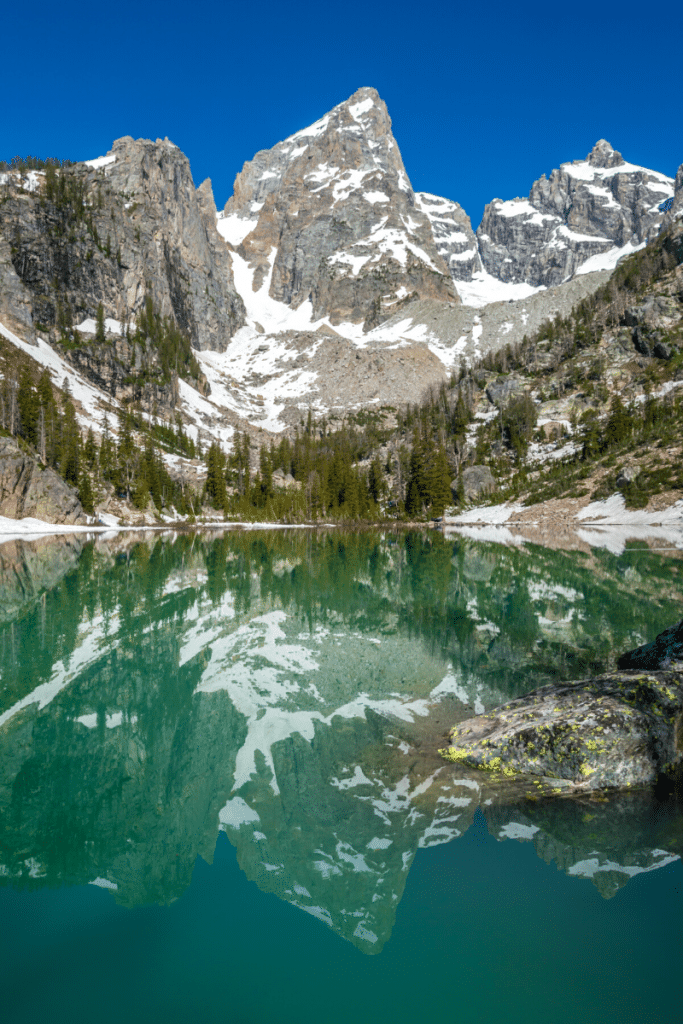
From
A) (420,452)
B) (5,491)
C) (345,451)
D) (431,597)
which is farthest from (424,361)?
(431,597)

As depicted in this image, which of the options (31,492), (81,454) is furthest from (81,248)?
(31,492)

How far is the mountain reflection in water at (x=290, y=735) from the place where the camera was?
554cm

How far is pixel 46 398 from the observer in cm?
9150

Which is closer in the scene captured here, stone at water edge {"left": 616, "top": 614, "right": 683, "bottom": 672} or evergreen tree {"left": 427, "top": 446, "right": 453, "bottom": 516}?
stone at water edge {"left": 616, "top": 614, "right": 683, "bottom": 672}

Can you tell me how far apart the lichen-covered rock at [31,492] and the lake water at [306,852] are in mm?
60227

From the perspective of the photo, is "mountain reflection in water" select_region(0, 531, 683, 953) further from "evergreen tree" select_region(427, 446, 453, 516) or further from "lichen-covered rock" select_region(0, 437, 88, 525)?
"evergreen tree" select_region(427, 446, 453, 516)

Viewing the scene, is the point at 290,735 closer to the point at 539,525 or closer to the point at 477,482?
the point at 539,525

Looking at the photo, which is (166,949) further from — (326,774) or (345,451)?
(345,451)

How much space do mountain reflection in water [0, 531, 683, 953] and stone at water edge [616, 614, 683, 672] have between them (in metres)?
0.70

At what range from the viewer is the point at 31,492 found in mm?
68125

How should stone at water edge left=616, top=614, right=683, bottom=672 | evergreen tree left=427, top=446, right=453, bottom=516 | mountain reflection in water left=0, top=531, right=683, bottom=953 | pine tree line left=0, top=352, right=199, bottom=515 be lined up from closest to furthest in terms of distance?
mountain reflection in water left=0, top=531, right=683, bottom=953, stone at water edge left=616, top=614, right=683, bottom=672, pine tree line left=0, top=352, right=199, bottom=515, evergreen tree left=427, top=446, right=453, bottom=516

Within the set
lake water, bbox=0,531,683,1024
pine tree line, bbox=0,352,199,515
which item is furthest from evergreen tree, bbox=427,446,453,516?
lake water, bbox=0,531,683,1024

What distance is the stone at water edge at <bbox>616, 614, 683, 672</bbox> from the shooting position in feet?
32.1

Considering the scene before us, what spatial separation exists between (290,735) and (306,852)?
3.10 m
